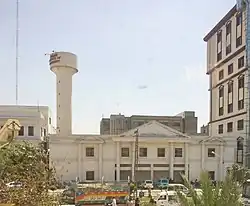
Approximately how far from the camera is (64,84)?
193 feet

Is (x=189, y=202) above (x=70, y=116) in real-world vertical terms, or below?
below

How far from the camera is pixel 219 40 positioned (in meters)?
58.8

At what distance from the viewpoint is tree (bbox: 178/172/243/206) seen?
33.8 ft

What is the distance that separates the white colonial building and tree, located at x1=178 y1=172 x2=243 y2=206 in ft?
127

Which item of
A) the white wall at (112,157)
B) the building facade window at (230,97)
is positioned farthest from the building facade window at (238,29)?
the white wall at (112,157)

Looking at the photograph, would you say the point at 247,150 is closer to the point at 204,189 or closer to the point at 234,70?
the point at 234,70

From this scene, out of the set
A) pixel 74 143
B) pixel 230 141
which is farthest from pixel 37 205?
pixel 230 141

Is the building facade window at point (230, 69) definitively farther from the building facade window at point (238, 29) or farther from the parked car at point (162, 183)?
the parked car at point (162, 183)

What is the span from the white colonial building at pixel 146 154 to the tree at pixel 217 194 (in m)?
38.6

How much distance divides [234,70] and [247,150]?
11.0 metres

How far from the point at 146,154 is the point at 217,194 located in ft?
132

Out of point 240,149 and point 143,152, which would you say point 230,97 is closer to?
point 240,149

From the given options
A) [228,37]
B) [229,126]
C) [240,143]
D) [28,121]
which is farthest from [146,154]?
[228,37]

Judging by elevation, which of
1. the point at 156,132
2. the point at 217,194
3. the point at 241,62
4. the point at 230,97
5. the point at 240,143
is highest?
the point at 241,62
